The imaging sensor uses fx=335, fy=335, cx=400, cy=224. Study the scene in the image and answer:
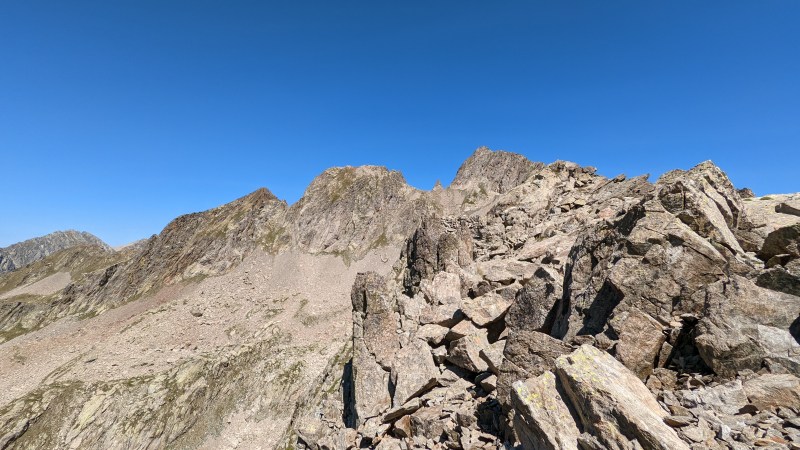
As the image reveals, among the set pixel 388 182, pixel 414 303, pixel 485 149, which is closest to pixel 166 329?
pixel 414 303

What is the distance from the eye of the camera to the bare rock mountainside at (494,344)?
1036cm

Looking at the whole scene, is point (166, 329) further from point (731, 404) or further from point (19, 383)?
point (731, 404)

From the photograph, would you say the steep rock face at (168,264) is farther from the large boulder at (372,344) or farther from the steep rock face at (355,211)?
the large boulder at (372,344)

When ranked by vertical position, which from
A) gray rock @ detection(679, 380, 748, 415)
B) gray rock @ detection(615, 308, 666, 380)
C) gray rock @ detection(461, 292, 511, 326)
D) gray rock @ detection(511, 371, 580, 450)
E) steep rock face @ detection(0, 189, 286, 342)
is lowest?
gray rock @ detection(511, 371, 580, 450)

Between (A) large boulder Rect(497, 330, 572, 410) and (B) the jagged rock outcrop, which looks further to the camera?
(A) large boulder Rect(497, 330, 572, 410)

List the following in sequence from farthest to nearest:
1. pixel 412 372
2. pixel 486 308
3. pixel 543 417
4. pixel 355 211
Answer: pixel 355 211
pixel 486 308
pixel 412 372
pixel 543 417

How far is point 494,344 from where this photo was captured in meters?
20.0

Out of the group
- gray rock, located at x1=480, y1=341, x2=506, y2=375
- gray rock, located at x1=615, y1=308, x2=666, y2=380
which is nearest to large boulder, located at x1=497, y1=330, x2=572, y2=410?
gray rock, located at x1=480, y1=341, x2=506, y2=375

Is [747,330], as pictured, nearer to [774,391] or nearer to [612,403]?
[774,391]

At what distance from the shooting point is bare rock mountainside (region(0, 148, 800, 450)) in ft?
34.0

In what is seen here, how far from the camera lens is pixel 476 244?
44000 mm

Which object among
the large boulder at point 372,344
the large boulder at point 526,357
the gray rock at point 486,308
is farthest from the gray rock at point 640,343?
the large boulder at point 372,344

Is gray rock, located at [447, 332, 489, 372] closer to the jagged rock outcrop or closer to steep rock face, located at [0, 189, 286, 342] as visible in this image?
the jagged rock outcrop

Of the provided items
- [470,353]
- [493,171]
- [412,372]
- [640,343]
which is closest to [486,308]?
[470,353]
